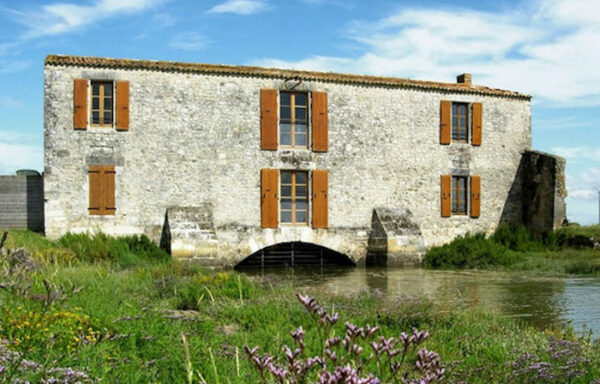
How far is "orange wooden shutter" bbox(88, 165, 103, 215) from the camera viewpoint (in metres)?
16.6

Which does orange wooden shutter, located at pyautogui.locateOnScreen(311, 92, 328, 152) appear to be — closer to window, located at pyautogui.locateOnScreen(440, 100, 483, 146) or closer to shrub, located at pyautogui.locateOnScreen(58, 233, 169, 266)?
window, located at pyautogui.locateOnScreen(440, 100, 483, 146)

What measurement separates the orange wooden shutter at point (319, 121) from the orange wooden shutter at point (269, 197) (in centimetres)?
154

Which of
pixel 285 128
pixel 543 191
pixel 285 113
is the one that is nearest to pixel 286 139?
pixel 285 128

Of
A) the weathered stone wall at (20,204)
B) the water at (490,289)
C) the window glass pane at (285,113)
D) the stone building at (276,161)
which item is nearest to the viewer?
the water at (490,289)

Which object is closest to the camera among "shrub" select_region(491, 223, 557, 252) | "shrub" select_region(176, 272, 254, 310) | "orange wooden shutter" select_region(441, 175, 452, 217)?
"shrub" select_region(176, 272, 254, 310)

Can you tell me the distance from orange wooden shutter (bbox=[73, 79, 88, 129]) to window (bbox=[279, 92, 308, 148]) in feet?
17.7

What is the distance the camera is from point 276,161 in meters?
18.2

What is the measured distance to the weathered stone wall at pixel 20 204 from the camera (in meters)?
17.6

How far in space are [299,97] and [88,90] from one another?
19.3 ft

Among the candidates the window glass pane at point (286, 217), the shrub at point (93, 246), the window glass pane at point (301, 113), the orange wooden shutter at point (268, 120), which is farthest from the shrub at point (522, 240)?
the shrub at point (93, 246)

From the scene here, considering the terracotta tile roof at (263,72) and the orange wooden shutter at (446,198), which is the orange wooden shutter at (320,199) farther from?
the orange wooden shutter at (446,198)

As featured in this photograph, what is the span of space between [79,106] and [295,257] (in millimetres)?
7348

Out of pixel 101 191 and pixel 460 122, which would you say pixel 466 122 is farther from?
pixel 101 191

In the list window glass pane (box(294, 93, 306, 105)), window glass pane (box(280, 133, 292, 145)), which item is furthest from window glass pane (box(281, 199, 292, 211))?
window glass pane (box(294, 93, 306, 105))
